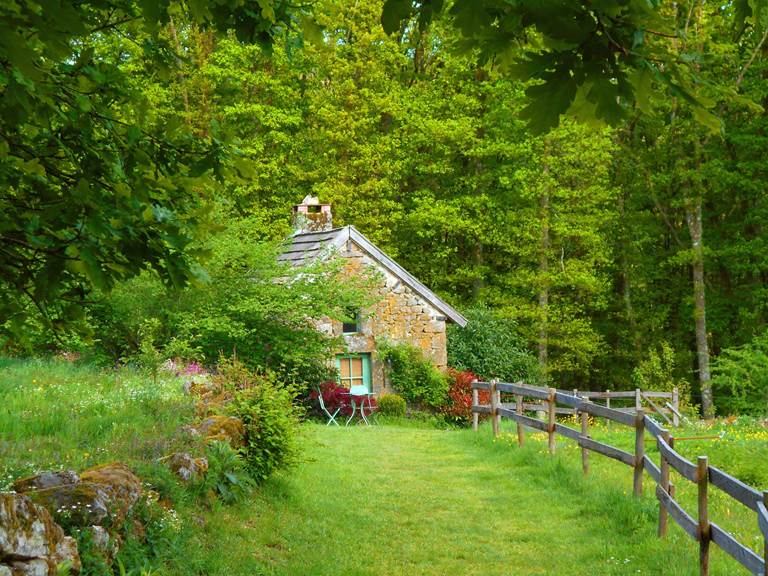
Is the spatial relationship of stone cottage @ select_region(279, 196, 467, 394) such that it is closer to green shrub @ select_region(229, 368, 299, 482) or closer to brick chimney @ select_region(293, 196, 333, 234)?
brick chimney @ select_region(293, 196, 333, 234)

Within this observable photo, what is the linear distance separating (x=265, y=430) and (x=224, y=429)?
752 mm

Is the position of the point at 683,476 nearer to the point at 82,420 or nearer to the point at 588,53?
the point at 82,420

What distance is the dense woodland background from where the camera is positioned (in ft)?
91.0

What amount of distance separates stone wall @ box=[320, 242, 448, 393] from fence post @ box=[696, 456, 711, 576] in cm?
1740

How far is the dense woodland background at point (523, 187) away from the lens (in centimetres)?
2775

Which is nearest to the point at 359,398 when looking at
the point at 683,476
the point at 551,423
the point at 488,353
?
the point at 488,353

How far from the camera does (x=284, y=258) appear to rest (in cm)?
2439

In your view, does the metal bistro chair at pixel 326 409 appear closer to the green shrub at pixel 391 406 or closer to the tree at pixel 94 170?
the green shrub at pixel 391 406

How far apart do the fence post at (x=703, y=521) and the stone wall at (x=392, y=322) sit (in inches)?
685

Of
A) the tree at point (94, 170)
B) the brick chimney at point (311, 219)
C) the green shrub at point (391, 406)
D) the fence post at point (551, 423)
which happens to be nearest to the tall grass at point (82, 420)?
the tree at point (94, 170)

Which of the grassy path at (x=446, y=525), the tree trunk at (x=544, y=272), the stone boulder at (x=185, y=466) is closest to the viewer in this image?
the grassy path at (x=446, y=525)

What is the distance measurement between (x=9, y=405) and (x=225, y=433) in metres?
Answer: 2.26

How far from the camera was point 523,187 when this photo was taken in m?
29.1

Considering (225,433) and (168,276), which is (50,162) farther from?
(225,433)
